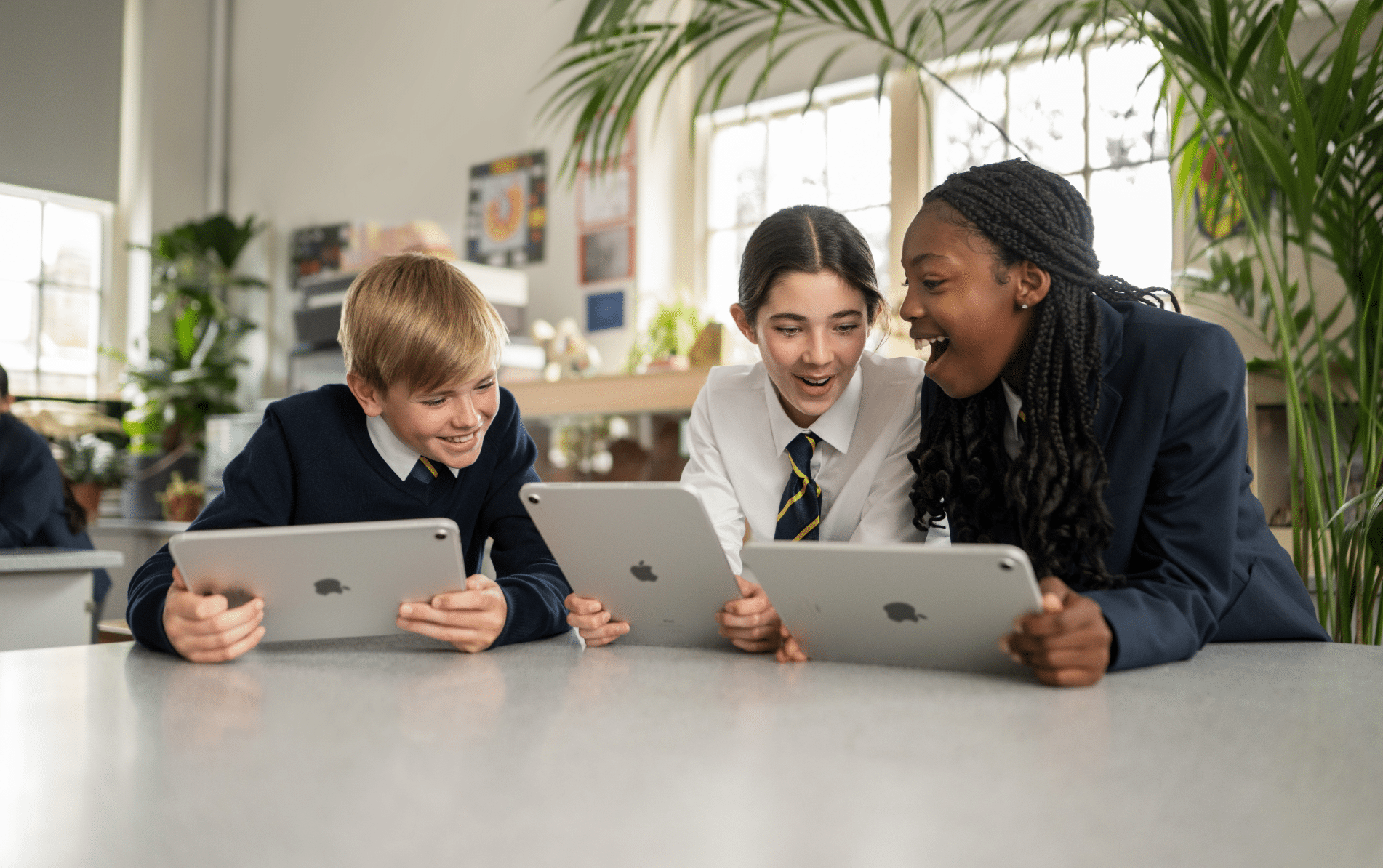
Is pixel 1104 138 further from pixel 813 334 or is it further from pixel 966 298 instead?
pixel 966 298

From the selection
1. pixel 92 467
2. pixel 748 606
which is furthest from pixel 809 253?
pixel 92 467

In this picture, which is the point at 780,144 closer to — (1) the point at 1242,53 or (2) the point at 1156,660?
(1) the point at 1242,53

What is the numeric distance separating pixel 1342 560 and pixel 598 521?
3.93 ft

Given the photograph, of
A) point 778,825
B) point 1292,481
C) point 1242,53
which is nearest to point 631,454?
point 1292,481

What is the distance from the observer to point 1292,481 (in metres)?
1.85

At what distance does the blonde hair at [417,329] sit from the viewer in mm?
1319

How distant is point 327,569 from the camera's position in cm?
104

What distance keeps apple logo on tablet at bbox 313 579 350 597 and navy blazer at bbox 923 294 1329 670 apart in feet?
2.29

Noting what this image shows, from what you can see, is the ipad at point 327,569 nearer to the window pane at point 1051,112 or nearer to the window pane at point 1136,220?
the window pane at point 1136,220

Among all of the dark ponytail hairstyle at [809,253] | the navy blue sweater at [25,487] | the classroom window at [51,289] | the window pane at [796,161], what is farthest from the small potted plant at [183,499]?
the dark ponytail hairstyle at [809,253]

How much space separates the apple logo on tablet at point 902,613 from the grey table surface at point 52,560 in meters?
2.20

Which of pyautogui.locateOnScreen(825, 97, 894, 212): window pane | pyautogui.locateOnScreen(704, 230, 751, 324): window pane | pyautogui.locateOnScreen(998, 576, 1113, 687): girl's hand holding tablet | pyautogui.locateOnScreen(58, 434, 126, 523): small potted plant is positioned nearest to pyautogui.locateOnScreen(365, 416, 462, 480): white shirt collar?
pyautogui.locateOnScreen(998, 576, 1113, 687): girl's hand holding tablet

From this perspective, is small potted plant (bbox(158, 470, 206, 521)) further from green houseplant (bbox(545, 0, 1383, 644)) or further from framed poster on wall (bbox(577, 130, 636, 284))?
green houseplant (bbox(545, 0, 1383, 644))

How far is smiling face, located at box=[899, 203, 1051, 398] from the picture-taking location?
1188 millimetres
